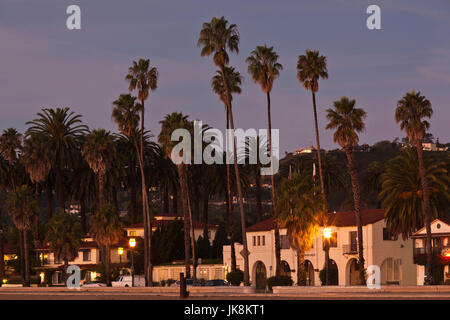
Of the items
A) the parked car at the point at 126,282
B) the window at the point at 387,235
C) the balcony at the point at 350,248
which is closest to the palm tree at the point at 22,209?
the parked car at the point at 126,282

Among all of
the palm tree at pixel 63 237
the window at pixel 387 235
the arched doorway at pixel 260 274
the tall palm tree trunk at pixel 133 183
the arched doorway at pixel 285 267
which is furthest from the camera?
the tall palm tree trunk at pixel 133 183

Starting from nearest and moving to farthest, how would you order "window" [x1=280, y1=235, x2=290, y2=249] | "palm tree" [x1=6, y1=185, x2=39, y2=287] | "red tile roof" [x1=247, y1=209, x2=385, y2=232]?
"red tile roof" [x1=247, y1=209, x2=385, y2=232], "window" [x1=280, y1=235, x2=290, y2=249], "palm tree" [x1=6, y1=185, x2=39, y2=287]

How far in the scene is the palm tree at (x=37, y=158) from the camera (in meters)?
131

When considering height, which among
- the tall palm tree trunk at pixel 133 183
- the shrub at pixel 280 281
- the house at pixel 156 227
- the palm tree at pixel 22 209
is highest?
the tall palm tree trunk at pixel 133 183

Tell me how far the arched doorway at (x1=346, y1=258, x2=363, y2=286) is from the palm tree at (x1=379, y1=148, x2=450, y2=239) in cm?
667

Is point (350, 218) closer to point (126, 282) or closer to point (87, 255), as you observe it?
point (126, 282)

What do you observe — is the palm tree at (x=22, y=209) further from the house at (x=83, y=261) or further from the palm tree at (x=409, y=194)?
the palm tree at (x=409, y=194)

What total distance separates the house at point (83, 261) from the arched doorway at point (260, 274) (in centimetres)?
2155

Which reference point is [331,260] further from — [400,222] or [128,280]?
[128,280]

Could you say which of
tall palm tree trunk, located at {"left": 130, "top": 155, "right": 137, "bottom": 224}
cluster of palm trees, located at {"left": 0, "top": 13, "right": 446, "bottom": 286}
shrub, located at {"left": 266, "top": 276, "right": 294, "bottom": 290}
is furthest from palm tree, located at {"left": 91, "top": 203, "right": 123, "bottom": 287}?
tall palm tree trunk, located at {"left": 130, "top": 155, "right": 137, "bottom": 224}

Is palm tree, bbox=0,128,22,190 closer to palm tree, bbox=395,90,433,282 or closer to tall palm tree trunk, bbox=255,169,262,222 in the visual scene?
tall palm tree trunk, bbox=255,169,262,222

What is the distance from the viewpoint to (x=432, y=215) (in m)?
94.1

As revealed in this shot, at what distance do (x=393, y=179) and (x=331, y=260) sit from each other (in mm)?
12065

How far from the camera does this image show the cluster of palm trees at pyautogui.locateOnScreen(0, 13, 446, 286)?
83.9m
